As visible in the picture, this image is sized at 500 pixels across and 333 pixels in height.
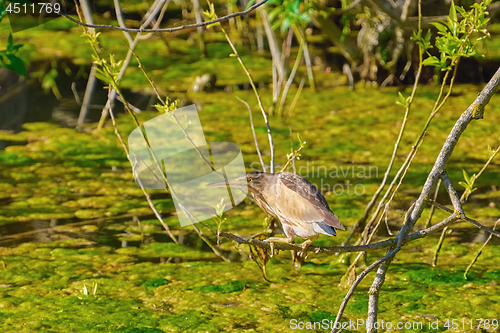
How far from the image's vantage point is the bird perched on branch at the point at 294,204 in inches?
68.6

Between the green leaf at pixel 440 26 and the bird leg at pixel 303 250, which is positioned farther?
the green leaf at pixel 440 26

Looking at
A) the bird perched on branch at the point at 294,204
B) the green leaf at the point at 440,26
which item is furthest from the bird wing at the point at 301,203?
the green leaf at the point at 440,26

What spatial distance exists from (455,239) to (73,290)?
6.30 feet

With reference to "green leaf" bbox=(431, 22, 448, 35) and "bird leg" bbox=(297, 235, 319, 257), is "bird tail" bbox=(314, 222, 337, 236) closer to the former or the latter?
"bird leg" bbox=(297, 235, 319, 257)

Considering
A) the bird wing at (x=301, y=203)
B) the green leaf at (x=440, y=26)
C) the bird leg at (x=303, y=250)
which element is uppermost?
the green leaf at (x=440, y=26)

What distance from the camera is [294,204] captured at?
1.79 m

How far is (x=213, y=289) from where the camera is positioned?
2641 mm

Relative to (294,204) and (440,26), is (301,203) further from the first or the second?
(440,26)

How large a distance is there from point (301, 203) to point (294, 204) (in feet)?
0.08

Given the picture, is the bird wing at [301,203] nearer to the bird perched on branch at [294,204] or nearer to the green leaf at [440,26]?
the bird perched on branch at [294,204]

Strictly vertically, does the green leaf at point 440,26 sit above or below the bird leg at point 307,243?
above

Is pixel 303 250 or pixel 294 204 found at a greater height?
pixel 294 204

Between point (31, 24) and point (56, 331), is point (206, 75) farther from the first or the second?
point (56, 331)

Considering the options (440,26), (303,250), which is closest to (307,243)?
(303,250)
